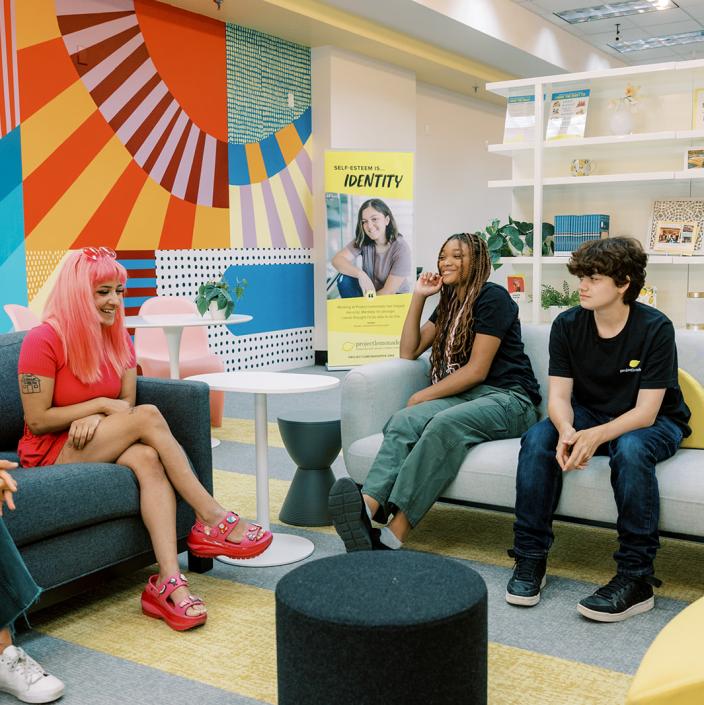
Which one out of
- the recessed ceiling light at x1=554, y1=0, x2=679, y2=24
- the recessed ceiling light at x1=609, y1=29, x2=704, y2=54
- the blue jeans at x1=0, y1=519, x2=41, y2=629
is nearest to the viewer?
the blue jeans at x1=0, y1=519, x2=41, y2=629

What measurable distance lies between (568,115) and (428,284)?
183cm

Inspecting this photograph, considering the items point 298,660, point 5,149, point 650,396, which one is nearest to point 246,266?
point 5,149

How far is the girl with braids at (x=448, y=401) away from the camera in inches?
112

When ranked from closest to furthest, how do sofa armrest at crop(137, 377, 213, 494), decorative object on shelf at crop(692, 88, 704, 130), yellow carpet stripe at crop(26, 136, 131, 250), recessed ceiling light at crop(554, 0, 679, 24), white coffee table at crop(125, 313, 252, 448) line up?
1. sofa armrest at crop(137, 377, 213, 494)
2. decorative object on shelf at crop(692, 88, 704, 130)
3. white coffee table at crop(125, 313, 252, 448)
4. yellow carpet stripe at crop(26, 136, 131, 250)
5. recessed ceiling light at crop(554, 0, 679, 24)

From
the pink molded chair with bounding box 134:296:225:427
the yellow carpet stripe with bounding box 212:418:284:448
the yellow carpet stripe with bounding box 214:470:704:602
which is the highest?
the pink molded chair with bounding box 134:296:225:427

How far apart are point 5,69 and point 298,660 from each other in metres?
4.89

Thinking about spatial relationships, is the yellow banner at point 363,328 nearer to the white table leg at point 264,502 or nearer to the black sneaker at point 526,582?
the white table leg at point 264,502

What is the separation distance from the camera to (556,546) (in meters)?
3.16

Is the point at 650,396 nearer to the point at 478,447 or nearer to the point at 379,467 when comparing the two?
the point at 478,447

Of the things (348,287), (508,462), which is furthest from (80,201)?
(508,462)

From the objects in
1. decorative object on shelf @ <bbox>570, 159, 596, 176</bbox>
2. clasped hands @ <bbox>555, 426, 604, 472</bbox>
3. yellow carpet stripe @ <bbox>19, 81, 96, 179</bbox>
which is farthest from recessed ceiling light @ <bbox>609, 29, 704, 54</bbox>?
clasped hands @ <bbox>555, 426, 604, 472</bbox>

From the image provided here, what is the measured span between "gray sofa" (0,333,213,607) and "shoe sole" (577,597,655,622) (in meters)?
1.26

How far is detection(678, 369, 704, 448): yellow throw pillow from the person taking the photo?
2885 millimetres

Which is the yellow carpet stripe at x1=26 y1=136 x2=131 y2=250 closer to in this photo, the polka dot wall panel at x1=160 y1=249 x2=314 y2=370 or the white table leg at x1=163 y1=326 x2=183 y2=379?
the polka dot wall panel at x1=160 y1=249 x2=314 y2=370
